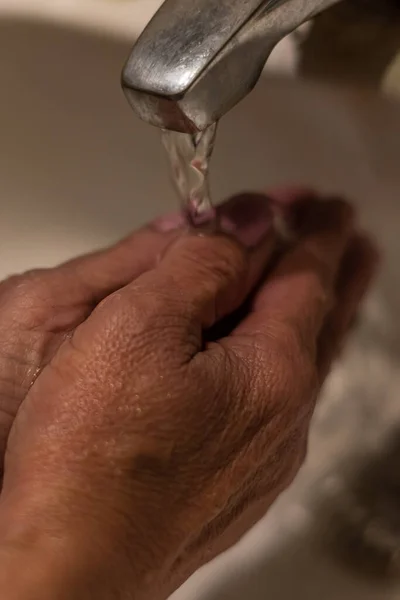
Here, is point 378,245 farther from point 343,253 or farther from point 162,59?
point 162,59

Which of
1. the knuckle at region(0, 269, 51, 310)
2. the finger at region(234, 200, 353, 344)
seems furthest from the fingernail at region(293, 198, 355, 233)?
the knuckle at region(0, 269, 51, 310)

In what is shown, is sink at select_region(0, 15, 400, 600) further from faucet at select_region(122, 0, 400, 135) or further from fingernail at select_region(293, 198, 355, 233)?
faucet at select_region(122, 0, 400, 135)

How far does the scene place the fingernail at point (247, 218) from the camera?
1.41ft

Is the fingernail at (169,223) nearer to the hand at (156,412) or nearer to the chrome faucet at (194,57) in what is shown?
the hand at (156,412)

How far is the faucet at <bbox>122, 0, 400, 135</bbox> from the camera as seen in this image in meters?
0.28

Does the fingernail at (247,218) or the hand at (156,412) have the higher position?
the fingernail at (247,218)

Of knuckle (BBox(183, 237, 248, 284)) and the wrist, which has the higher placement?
knuckle (BBox(183, 237, 248, 284))

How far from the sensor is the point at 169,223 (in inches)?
17.6

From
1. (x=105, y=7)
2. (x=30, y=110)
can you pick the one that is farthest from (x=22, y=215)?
(x=105, y=7)

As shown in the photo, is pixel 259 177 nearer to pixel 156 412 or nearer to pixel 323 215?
pixel 323 215

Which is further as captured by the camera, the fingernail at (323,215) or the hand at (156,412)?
the fingernail at (323,215)

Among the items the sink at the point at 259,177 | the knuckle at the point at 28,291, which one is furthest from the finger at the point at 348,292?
the knuckle at the point at 28,291

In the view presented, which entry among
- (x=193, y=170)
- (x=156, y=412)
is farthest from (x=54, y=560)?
(x=193, y=170)

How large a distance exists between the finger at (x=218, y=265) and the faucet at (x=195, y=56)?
3.4 inches
